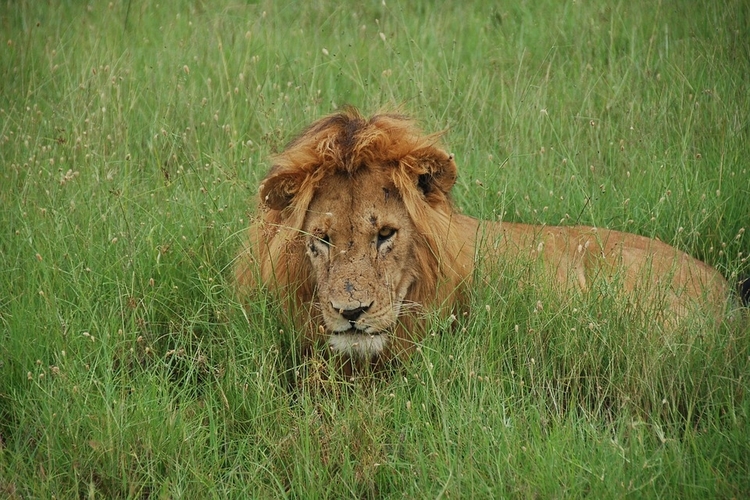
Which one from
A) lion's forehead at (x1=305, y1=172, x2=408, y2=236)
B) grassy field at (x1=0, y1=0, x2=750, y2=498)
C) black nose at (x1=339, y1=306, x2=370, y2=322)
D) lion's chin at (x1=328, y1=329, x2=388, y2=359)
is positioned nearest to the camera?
grassy field at (x1=0, y1=0, x2=750, y2=498)

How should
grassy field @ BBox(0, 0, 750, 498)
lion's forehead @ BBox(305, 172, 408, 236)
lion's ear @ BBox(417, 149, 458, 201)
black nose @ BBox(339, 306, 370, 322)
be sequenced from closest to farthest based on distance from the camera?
grassy field @ BBox(0, 0, 750, 498), black nose @ BBox(339, 306, 370, 322), lion's forehead @ BBox(305, 172, 408, 236), lion's ear @ BBox(417, 149, 458, 201)

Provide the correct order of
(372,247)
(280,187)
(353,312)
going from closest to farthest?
(353,312) → (372,247) → (280,187)

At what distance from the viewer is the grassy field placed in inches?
148

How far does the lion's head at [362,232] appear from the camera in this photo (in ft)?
13.7

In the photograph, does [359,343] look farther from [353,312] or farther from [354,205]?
[354,205]

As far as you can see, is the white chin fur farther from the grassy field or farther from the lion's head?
the grassy field

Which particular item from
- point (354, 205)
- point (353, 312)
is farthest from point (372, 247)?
point (353, 312)

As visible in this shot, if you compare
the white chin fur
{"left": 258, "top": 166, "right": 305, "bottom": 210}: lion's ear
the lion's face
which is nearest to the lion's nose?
the lion's face

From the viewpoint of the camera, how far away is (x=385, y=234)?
4.30 metres

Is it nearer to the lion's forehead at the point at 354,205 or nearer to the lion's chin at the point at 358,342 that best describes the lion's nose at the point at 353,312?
the lion's chin at the point at 358,342

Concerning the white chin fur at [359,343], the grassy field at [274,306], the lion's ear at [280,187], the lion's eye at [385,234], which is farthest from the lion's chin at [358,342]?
the lion's ear at [280,187]

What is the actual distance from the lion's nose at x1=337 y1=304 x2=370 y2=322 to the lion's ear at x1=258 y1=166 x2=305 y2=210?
672 millimetres

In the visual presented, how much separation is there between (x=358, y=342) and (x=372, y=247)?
41 centimetres

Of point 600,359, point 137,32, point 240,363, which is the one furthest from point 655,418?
point 137,32
